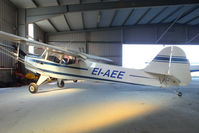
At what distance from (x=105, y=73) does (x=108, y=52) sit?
27.4ft

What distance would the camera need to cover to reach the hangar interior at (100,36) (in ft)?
6.68

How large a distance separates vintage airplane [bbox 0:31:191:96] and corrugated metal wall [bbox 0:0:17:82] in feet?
11.3

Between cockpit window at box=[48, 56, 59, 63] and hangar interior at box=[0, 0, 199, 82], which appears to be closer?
cockpit window at box=[48, 56, 59, 63]

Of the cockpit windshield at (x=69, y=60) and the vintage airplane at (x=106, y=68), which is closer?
the vintage airplane at (x=106, y=68)

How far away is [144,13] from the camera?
9641 millimetres

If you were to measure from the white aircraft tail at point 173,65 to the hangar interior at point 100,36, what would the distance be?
77 cm

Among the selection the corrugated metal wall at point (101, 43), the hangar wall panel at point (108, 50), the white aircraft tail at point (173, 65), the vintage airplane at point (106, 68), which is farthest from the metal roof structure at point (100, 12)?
the white aircraft tail at point (173, 65)

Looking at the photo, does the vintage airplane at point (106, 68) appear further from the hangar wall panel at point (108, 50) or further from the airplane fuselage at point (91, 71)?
the hangar wall panel at point (108, 50)

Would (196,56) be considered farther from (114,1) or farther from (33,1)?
(33,1)

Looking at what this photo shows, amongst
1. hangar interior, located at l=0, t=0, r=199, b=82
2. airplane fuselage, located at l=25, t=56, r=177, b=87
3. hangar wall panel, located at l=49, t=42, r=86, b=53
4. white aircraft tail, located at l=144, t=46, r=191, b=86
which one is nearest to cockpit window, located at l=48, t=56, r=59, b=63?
airplane fuselage, located at l=25, t=56, r=177, b=87

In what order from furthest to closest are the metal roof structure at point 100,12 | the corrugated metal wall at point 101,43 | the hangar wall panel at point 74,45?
the corrugated metal wall at point 101,43
the hangar wall panel at point 74,45
the metal roof structure at point 100,12

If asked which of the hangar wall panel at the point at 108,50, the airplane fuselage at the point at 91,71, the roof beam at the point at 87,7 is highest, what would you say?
the roof beam at the point at 87,7

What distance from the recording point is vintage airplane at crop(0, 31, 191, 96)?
322cm

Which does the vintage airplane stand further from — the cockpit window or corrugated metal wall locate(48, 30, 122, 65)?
corrugated metal wall locate(48, 30, 122, 65)
